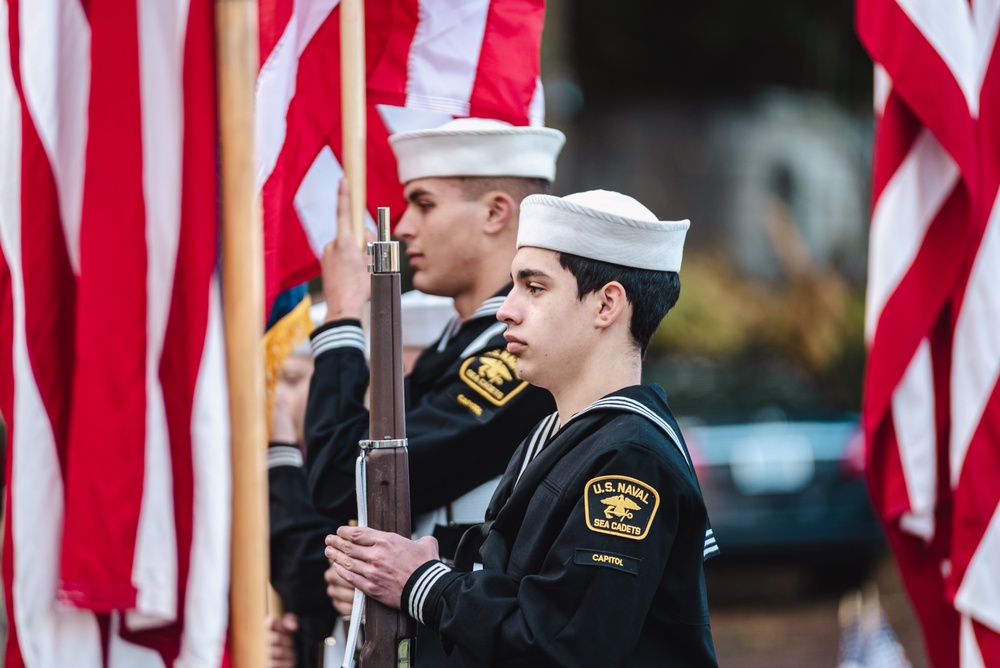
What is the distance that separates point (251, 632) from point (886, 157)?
2.11 m

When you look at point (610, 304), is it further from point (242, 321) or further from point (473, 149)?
point (473, 149)

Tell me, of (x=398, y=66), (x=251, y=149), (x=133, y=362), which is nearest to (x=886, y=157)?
(x=398, y=66)

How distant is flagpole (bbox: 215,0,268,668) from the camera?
2.71 metres

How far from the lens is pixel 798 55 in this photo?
17.7m

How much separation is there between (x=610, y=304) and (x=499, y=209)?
3.10 ft

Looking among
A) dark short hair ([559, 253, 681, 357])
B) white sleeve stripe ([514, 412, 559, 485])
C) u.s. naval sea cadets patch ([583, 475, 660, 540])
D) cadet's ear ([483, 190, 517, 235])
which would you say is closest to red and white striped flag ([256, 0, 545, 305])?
cadet's ear ([483, 190, 517, 235])

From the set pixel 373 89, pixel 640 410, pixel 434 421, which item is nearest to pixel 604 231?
pixel 640 410

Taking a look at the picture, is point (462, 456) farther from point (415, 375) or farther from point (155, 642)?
point (155, 642)

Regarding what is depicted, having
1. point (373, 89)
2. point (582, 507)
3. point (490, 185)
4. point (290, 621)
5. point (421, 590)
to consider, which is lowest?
point (290, 621)

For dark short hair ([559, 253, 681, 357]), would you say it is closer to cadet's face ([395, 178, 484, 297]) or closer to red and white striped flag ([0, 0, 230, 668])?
red and white striped flag ([0, 0, 230, 668])

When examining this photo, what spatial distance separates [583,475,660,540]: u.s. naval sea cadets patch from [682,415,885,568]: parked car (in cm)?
664

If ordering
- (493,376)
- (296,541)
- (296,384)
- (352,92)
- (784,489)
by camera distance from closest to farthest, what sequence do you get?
(493,376), (352,92), (296,541), (296,384), (784,489)

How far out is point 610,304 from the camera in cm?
277

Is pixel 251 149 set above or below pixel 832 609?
above
